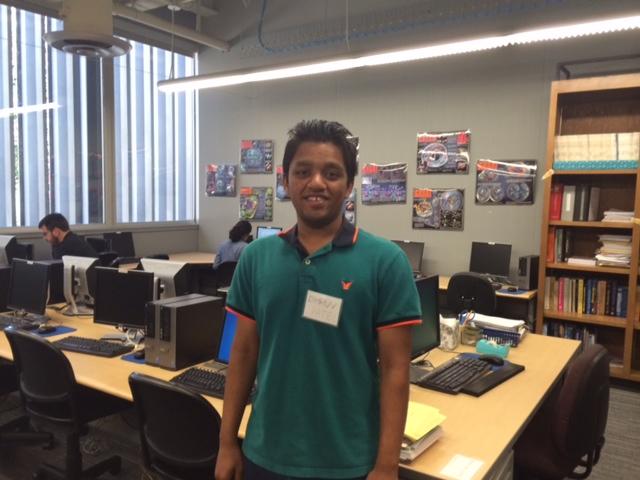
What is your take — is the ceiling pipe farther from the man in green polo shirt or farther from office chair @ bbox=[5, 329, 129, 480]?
the man in green polo shirt

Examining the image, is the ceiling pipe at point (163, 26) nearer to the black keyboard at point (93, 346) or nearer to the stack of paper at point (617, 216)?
the black keyboard at point (93, 346)

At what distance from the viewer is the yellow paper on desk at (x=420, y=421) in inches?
57.1

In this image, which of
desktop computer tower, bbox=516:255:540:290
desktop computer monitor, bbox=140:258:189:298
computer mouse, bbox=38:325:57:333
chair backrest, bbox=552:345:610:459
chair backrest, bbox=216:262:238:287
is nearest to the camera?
chair backrest, bbox=552:345:610:459

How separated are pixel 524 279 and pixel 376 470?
137 inches

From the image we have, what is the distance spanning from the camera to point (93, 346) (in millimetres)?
2525

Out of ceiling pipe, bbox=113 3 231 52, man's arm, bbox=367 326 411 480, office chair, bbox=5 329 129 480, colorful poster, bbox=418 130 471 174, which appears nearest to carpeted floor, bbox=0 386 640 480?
office chair, bbox=5 329 129 480

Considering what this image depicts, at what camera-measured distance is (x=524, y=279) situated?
4266 millimetres

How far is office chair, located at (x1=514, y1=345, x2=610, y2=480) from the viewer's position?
176 cm

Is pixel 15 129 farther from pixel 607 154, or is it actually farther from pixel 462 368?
pixel 607 154

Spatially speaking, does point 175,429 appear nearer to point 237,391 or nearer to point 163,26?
point 237,391

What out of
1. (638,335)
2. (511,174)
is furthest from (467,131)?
(638,335)

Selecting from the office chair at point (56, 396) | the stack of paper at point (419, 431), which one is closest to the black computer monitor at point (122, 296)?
the office chair at point (56, 396)

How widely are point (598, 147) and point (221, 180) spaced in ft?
13.9

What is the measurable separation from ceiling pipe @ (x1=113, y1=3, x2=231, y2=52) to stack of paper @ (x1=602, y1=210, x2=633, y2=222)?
4.38m
